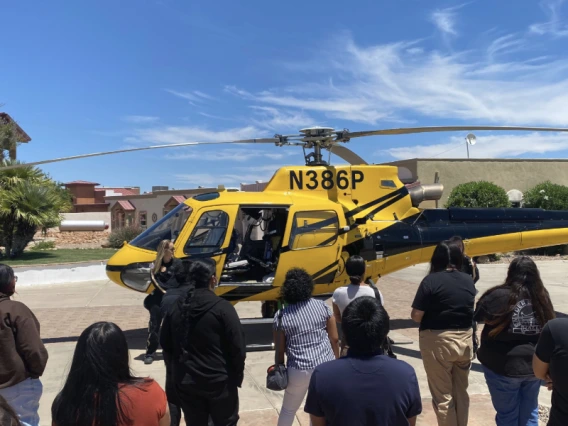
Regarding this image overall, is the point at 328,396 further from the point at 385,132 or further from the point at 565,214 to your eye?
the point at 565,214

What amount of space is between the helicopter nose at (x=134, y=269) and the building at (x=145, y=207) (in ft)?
79.1

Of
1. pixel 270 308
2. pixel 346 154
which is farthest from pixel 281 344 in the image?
pixel 346 154

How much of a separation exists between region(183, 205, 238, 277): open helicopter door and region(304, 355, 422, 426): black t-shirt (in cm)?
513

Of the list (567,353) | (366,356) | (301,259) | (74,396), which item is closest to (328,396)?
(366,356)

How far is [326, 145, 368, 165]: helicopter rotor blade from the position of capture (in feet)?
27.6

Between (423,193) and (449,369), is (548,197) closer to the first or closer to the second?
(423,193)

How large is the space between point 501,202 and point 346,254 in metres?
14.6

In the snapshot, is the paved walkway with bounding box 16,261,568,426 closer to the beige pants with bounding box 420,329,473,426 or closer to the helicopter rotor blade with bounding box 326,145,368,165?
the beige pants with bounding box 420,329,473,426

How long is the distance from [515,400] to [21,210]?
1883 centimetres

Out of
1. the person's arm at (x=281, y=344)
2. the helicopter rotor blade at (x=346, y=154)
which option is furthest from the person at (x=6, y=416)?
the helicopter rotor blade at (x=346, y=154)

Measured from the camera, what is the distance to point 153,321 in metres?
6.69

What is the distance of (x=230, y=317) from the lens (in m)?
3.42

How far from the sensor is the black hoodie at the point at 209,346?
339 centimetres

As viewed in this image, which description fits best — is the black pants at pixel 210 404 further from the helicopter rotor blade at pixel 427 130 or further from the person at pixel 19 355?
the helicopter rotor blade at pixel 427 130
